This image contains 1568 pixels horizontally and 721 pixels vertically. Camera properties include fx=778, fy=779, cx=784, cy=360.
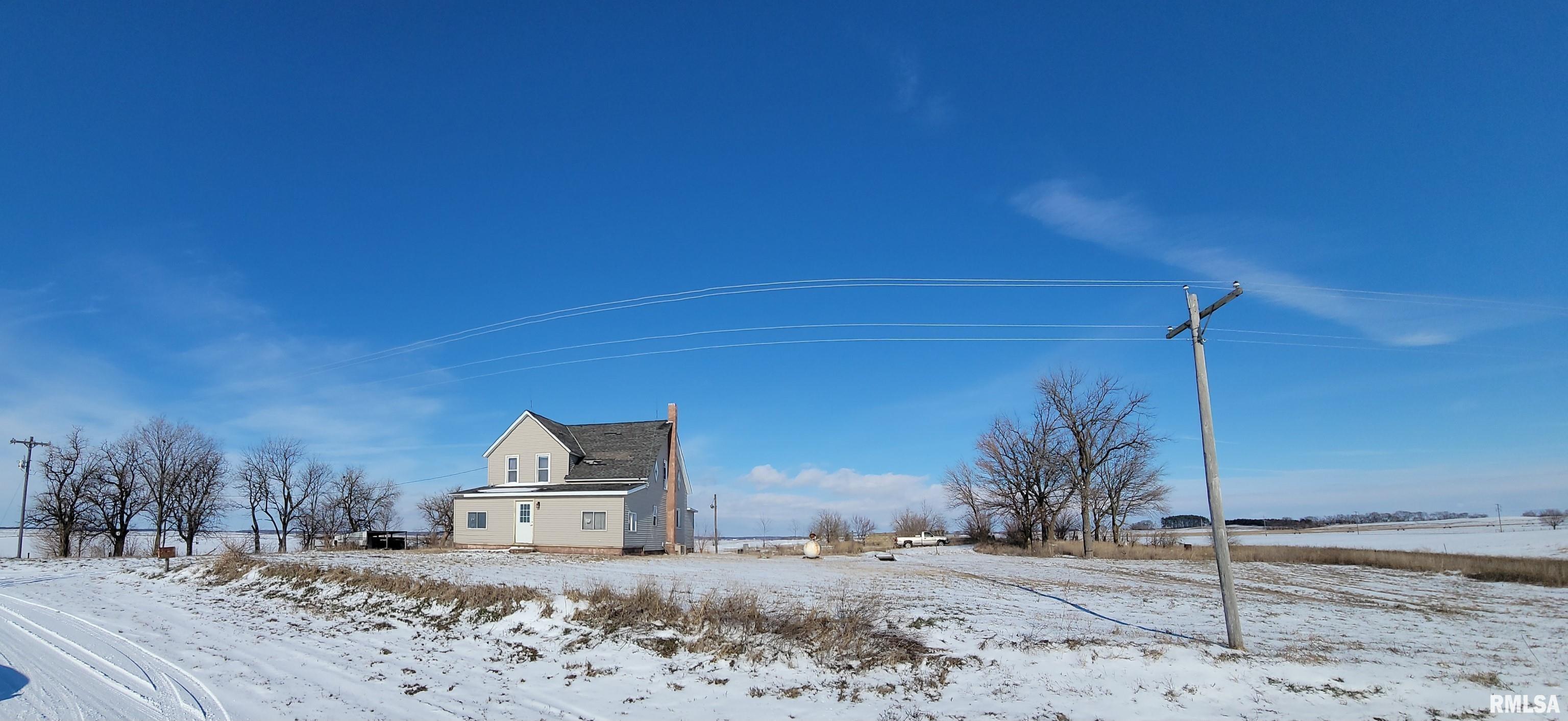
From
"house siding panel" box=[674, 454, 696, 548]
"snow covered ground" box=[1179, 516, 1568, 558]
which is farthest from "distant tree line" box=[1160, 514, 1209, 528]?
"house siding panel" box=[674, 454, 696, 548]

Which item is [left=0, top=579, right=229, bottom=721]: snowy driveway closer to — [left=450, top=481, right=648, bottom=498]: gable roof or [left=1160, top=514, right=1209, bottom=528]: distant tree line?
[left=450, top=481, right=648, bottom=498]: gable roof

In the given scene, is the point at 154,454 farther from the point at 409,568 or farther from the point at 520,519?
the point at 409,568

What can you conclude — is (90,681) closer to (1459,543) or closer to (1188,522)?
(1459,543)

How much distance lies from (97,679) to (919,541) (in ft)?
173

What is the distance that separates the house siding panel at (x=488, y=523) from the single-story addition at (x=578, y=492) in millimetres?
36

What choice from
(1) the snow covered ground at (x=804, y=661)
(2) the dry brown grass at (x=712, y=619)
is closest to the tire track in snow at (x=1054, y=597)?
(1) the snow covered ground at (x=804, y=661)

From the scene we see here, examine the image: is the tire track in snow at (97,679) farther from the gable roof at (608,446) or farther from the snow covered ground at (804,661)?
the gable roof at (608,446)

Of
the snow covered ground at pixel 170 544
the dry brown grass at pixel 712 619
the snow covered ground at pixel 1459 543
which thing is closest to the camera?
the dry brown grass at pixel 712 619

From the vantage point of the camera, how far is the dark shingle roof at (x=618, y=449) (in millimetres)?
39812

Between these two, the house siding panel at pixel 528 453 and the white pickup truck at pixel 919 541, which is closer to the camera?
the house siding panel at pixel 528 453

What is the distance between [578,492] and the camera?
36688 millimetres

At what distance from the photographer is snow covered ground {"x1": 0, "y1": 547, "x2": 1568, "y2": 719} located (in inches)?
356

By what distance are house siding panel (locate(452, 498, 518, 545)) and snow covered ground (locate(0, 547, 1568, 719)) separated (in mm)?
17727

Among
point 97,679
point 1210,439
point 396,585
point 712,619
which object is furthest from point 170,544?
point 1210,439
